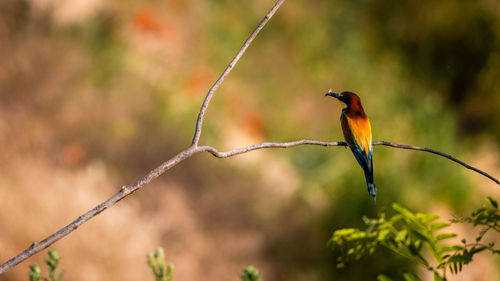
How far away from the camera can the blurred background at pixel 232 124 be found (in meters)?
3.57

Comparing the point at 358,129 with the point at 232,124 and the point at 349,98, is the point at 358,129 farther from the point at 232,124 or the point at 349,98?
the point at 232,124

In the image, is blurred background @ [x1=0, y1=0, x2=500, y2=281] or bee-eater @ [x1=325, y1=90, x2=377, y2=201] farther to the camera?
blurred background @ [x1=0, y1=0, x2=500, y2=281]

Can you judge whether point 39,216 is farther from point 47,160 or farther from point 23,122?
point 23,122

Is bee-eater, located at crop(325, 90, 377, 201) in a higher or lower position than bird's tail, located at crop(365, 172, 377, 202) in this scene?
higher

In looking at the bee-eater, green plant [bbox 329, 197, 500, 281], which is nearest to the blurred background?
green plant [bbox 329, 197, 500, 281]

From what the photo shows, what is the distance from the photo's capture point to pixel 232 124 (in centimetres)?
560

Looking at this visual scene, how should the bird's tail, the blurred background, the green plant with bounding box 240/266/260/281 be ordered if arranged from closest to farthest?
the bird's tail
the green plant with bounding box 240/266/260/281
the blurred background

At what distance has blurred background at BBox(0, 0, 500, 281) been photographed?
3568 mm

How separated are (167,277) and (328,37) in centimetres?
611

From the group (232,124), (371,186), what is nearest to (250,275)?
(371,186)

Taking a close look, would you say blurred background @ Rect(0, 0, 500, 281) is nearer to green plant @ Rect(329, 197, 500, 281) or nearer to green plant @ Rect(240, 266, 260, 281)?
green plant @ Rect(329, 197, 500, 281)

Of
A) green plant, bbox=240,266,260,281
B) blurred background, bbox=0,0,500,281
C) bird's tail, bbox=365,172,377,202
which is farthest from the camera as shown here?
blurred background, bbox=0,0,500,281

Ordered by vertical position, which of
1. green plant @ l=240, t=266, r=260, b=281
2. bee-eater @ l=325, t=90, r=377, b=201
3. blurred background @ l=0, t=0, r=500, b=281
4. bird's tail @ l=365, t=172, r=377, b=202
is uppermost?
blurred background @ l=0, t=0, r=500, b=281

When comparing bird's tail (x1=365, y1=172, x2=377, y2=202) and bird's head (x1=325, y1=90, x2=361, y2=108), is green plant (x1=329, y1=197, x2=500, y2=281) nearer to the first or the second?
bird's tail (x1=365, y1=172, x2=377, y2=202)
